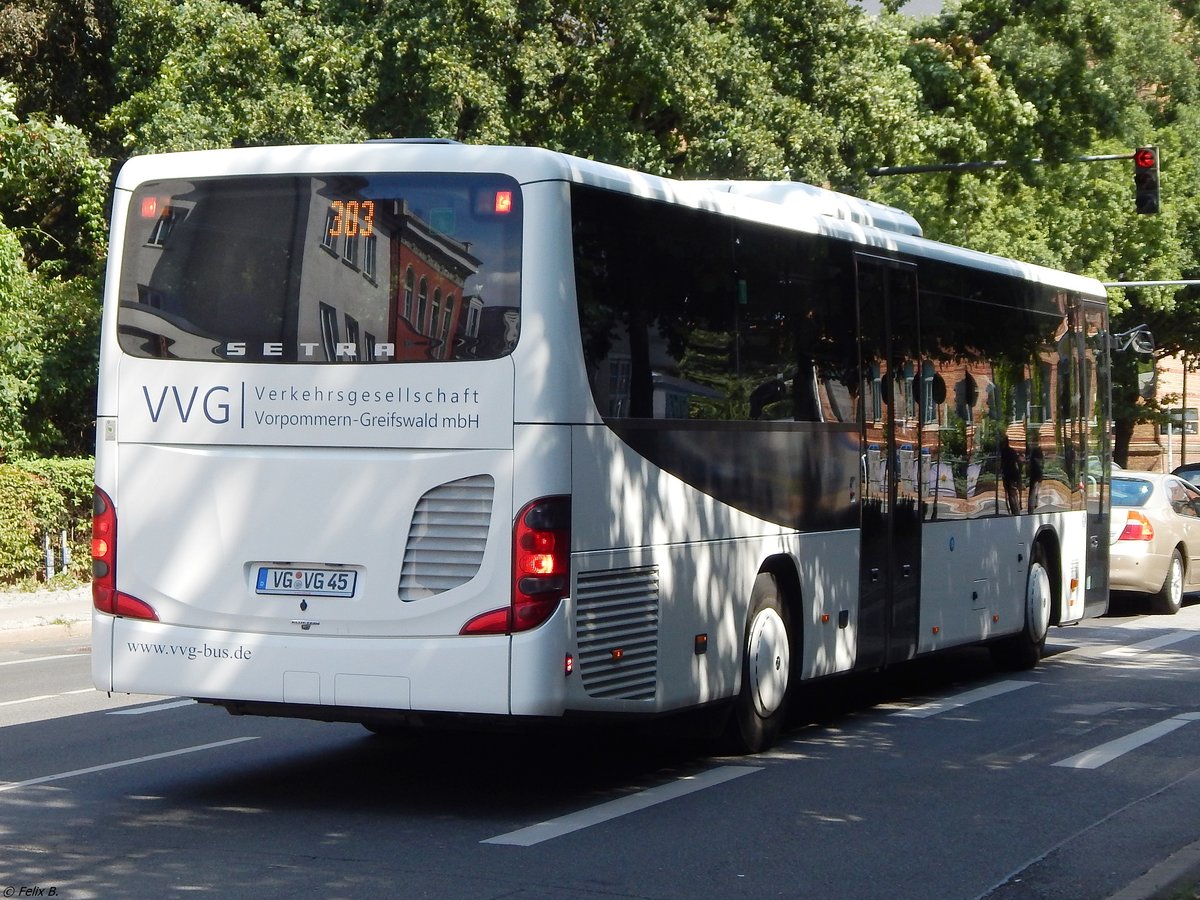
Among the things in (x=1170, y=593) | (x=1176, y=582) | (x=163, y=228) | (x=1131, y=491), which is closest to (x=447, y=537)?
(x=163, y=228)

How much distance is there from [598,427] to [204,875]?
2718 mm

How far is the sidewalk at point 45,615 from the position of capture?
18469mm

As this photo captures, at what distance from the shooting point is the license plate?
26.9 ft

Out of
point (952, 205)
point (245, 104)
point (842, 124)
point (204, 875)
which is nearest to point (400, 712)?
point (204, 875)

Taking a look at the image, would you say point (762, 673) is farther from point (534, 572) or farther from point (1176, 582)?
point (1176, 582)

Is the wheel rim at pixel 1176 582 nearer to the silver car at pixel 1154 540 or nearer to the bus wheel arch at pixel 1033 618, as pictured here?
the silver car at pixel 1154 540

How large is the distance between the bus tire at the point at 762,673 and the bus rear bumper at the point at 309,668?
2348 mm

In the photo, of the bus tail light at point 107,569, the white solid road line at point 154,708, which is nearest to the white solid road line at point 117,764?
the bus tail light at point 107,569

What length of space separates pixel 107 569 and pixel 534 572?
218cm

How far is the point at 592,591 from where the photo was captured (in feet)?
27.1

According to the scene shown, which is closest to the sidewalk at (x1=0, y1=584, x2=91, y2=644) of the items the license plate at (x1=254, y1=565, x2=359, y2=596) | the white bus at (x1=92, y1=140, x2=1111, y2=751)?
the white bus at (x1=92, y1=140, x2=1111, y2=751)

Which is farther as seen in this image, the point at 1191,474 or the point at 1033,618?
the point at 1191,474

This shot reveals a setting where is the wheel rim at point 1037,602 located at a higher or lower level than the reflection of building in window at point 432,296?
lower

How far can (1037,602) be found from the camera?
588 inches
